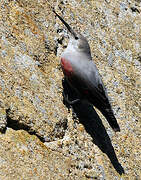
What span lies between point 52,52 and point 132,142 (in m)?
1.03

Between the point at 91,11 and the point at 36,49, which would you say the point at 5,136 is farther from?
the point at 91,11

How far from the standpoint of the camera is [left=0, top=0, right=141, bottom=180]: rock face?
8.93 ft

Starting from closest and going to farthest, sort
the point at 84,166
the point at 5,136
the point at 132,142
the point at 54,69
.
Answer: the point at 5,136
the point at 84,166
the point at 54,69
the point at 132,142

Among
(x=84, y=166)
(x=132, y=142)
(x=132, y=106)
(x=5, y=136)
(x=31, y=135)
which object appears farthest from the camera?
(x=132, y=106)

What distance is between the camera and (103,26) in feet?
13.2

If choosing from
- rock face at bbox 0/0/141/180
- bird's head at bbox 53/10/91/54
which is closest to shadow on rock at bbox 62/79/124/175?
rock face at bbox 0/0/141/180

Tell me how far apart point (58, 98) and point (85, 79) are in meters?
0.29

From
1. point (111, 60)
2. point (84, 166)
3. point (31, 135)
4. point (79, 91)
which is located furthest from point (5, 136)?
point (111, 60)

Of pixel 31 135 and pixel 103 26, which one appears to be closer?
pixel 31 135

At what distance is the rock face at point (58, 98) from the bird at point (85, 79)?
105mm

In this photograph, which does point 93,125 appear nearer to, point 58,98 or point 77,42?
point 58,98

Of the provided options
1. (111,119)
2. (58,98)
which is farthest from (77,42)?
(111,119)

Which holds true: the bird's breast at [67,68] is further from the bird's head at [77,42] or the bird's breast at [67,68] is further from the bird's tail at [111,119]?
the bird's tail at [111,119]

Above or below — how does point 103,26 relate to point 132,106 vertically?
above
